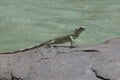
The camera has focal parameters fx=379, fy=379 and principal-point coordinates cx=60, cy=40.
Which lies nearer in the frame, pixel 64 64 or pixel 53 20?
pixel 64 64

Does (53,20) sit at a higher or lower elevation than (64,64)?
lower

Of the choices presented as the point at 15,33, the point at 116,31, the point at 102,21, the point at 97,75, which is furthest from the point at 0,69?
the point at 102,21

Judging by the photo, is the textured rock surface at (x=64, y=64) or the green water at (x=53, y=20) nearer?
the textured rock surface at (x=64, y=64)

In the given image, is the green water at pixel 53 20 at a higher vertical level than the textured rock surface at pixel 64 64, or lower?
lower

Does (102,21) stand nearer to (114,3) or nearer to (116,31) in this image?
(116,31)

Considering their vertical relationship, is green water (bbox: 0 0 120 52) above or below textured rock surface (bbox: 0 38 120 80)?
below
